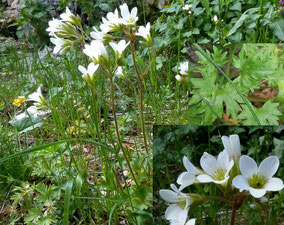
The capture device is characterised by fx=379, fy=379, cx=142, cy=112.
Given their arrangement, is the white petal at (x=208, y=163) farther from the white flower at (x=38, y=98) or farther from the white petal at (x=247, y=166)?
the white flower at (x=38, y=98)

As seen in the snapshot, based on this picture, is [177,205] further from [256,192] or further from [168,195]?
[256,192]

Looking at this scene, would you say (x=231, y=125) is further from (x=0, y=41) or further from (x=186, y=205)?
(x=0, y=41)

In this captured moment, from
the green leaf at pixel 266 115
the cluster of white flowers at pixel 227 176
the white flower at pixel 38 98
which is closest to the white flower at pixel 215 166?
the cluster of white flowers at pixel 227 176

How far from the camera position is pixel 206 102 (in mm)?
1243

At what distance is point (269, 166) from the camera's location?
0.73 meters

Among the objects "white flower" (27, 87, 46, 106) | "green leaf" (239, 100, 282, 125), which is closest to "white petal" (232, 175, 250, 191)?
"green leaf" (239, 100, 282, 125)

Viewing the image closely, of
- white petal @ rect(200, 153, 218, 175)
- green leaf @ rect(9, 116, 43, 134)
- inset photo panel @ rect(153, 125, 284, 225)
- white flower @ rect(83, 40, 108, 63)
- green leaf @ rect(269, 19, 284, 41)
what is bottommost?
green leaf @ rect(9, 116, 43, 134)

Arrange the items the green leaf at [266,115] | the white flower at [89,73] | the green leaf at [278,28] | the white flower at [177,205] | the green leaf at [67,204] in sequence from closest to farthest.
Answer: the white flower at [177,205] → the green leaf at [67,204] → the green leaf at [266,115] → the white flower at [89,73] → the green leaf at [278,28]

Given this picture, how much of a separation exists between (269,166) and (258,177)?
0.03 m

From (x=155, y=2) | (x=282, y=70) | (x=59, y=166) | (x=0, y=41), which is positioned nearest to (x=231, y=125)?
(x=282, y=70)

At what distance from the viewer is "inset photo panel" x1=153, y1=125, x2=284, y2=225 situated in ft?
2.41

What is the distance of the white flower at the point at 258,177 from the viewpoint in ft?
2.31

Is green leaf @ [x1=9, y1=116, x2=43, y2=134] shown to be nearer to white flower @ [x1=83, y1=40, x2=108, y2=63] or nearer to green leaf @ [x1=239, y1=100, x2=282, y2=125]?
white flower @ [x1=83, y1=40, x2=108, y2=63]

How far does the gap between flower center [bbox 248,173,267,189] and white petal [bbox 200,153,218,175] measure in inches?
3.1
